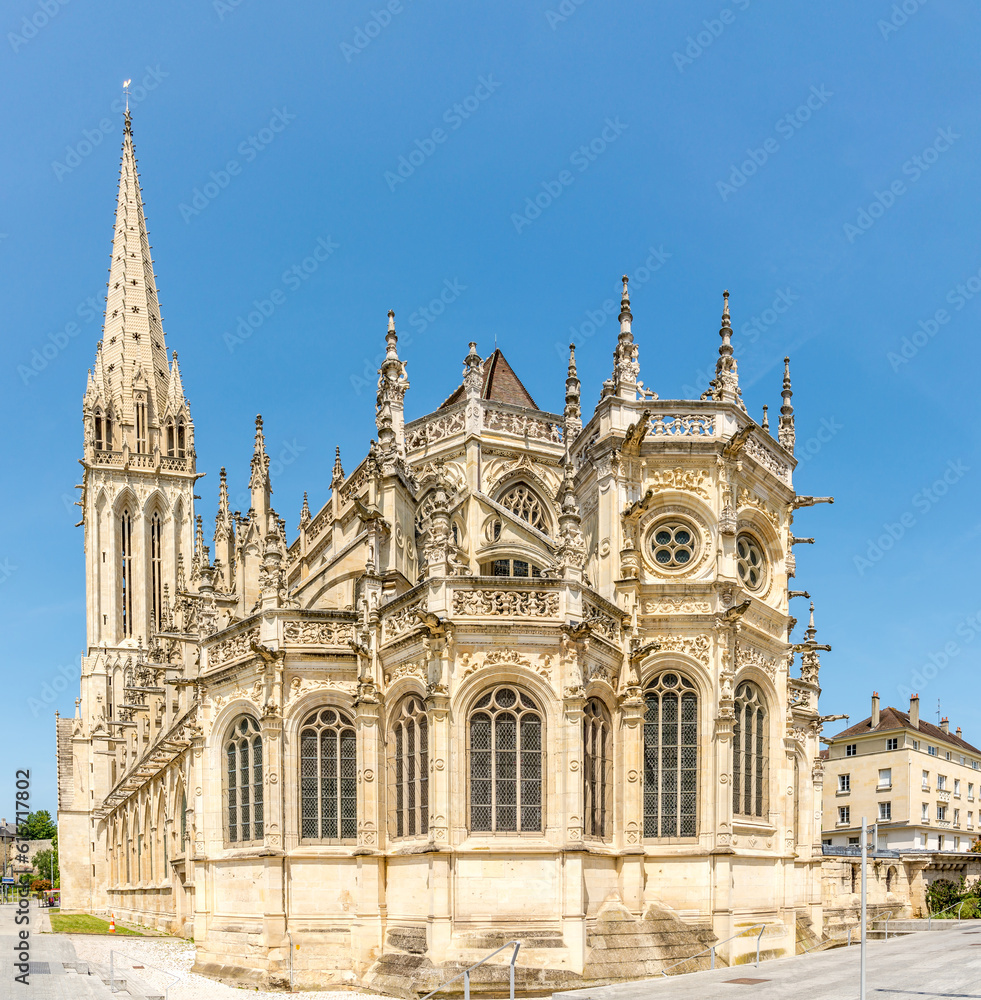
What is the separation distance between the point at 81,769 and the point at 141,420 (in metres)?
26.1

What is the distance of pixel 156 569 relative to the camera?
7862cm

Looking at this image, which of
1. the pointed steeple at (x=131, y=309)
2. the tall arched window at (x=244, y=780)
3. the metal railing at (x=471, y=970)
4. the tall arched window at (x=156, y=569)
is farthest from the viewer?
the pointed steeple at (x=131, y=309)

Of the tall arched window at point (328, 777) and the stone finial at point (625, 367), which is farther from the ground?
the stone finial at point (625, 367)

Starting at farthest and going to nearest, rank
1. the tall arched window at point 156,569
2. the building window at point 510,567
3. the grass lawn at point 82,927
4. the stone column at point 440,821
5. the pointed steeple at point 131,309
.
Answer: the pointed steeple at point 131,309 → the tall arched window at point 156,569 → the grass lawn at point 82,927 → the building window at point 510,567 → the stone column at point 440,821

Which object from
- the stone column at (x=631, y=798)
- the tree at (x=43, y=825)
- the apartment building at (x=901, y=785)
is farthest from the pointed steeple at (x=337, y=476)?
the tree at (x=43, y=825)

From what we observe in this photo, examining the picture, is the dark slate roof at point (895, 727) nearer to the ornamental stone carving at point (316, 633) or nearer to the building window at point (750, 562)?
the building window at point (750, 562)

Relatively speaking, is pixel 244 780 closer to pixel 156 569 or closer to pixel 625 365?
pixel 625 365

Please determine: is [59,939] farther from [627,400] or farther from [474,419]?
[627,400]

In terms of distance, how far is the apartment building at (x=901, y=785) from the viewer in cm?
5850

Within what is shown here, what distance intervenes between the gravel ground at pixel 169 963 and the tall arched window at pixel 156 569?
4048 cm

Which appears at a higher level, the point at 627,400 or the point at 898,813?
the point at 627,400

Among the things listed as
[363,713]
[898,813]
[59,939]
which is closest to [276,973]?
[363,713]

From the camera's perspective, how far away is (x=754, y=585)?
2670cm

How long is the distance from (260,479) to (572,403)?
11635 mm
